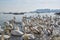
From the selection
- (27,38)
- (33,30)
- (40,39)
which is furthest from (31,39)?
(33,30)

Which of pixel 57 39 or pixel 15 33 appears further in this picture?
pixel 57 39

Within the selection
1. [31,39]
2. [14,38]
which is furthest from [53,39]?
[14,38]

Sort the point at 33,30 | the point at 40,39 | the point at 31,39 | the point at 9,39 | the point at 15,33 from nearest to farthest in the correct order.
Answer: the point at 15,33, the point at 31,39, the point at 9,39, the point at 40,39, the point at 33,30

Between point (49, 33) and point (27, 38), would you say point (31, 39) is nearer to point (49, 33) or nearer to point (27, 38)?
point (27, 38)

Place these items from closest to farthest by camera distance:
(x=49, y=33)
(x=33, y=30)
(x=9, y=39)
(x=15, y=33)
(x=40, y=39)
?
(x=15, y=33) → (x=9, y=39) → (x=40, y=39) → (x=33, y=30) → (x=49, y=33)

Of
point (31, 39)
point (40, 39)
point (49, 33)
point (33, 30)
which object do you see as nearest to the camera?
point (31, 39)

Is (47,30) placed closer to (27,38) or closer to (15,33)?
(27,38)

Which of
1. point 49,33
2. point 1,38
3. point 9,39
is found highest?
point 1,38

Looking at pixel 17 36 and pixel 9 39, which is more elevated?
pixel 17 36

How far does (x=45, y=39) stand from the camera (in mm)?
11625

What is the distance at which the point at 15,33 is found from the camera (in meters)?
7.74

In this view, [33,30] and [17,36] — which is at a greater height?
[17,36]

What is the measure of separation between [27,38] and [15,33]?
119cm

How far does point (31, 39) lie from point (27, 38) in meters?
0.34
